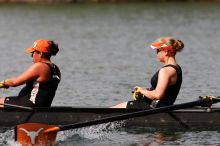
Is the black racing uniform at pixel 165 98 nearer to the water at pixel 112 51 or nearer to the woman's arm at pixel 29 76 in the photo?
the water at pixel 112 51

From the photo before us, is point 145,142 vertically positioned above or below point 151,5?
below

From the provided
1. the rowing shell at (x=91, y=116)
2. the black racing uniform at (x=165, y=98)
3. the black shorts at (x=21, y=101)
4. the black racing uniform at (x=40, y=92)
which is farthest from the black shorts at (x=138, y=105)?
the black shorts at (x=21, y=101)

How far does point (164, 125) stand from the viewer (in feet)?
50.3

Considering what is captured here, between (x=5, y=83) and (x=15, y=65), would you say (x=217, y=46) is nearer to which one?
(x=15, y=65)

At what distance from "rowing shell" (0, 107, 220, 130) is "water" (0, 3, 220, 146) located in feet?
0.56

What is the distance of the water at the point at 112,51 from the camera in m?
15.4

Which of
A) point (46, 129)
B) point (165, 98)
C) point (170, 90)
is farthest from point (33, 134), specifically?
point (170, 90)

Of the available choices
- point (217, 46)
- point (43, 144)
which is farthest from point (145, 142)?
point (217, 46)

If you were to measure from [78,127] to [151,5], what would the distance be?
136 ft

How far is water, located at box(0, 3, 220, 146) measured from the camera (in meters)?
15.4

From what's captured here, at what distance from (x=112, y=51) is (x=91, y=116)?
52.5 ft

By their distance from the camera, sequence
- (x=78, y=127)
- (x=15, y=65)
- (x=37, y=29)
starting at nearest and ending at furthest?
(x=78, y=127), (x=15, y=65), (x=37, y=29)

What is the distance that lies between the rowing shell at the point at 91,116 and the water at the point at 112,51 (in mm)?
171

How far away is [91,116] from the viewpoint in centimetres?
1526
